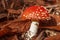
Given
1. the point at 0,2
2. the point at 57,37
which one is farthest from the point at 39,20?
the point at 0,2

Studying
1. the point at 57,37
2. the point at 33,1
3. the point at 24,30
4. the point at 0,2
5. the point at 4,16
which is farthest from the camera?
the point at 33,1

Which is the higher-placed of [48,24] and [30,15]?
[30,15]

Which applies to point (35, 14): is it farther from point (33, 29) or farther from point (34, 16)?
point (33, 29)

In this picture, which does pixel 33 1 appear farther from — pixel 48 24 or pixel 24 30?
pixel 24 30

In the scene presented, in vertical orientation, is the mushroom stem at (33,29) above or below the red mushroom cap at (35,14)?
below

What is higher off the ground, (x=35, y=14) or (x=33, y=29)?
(x=35, y=14)

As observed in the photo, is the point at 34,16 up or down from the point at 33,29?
up

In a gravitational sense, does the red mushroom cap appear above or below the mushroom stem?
above

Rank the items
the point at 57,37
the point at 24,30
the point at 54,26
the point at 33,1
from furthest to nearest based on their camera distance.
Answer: the point at 33,1 < the point at 54,26 < the point at 24,30 < the point at 57,37

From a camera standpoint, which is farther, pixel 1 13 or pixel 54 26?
pixel 1 13

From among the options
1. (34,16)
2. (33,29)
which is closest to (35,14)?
(34,16)
